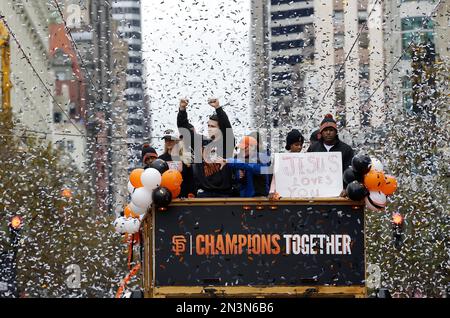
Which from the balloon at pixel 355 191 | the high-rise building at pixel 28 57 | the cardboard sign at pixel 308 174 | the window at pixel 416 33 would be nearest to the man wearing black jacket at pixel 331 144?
the cardboard sign at pixel 308 174

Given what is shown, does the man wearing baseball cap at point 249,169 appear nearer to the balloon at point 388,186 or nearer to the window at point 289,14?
the balloon at point 388,186

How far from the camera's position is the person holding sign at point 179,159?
Answer: 12797mm

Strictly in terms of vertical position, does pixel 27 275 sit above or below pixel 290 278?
below

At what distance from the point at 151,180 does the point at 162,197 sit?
0.67 feet

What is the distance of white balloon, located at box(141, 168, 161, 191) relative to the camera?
11594 millimetres

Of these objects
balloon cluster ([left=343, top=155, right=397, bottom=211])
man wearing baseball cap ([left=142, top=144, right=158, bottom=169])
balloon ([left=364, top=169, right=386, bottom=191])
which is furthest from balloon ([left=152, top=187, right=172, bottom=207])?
man wearing baseball cap ([left=142, top=144, right=158, bottom=169])

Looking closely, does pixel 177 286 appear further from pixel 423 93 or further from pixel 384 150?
pixel 423 93

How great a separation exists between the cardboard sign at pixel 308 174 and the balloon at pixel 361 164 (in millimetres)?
247

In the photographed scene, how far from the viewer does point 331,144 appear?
12.6 meters

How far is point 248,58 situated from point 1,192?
1296 centimetres

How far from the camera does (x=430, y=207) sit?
94.5ft

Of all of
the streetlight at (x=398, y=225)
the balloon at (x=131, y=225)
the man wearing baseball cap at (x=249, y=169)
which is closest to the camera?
the man wearing baseball cap at (x=249, y=169)

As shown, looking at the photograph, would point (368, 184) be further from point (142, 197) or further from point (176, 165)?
point (176, 165)

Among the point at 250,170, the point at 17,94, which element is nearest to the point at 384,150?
the point at 250,170
